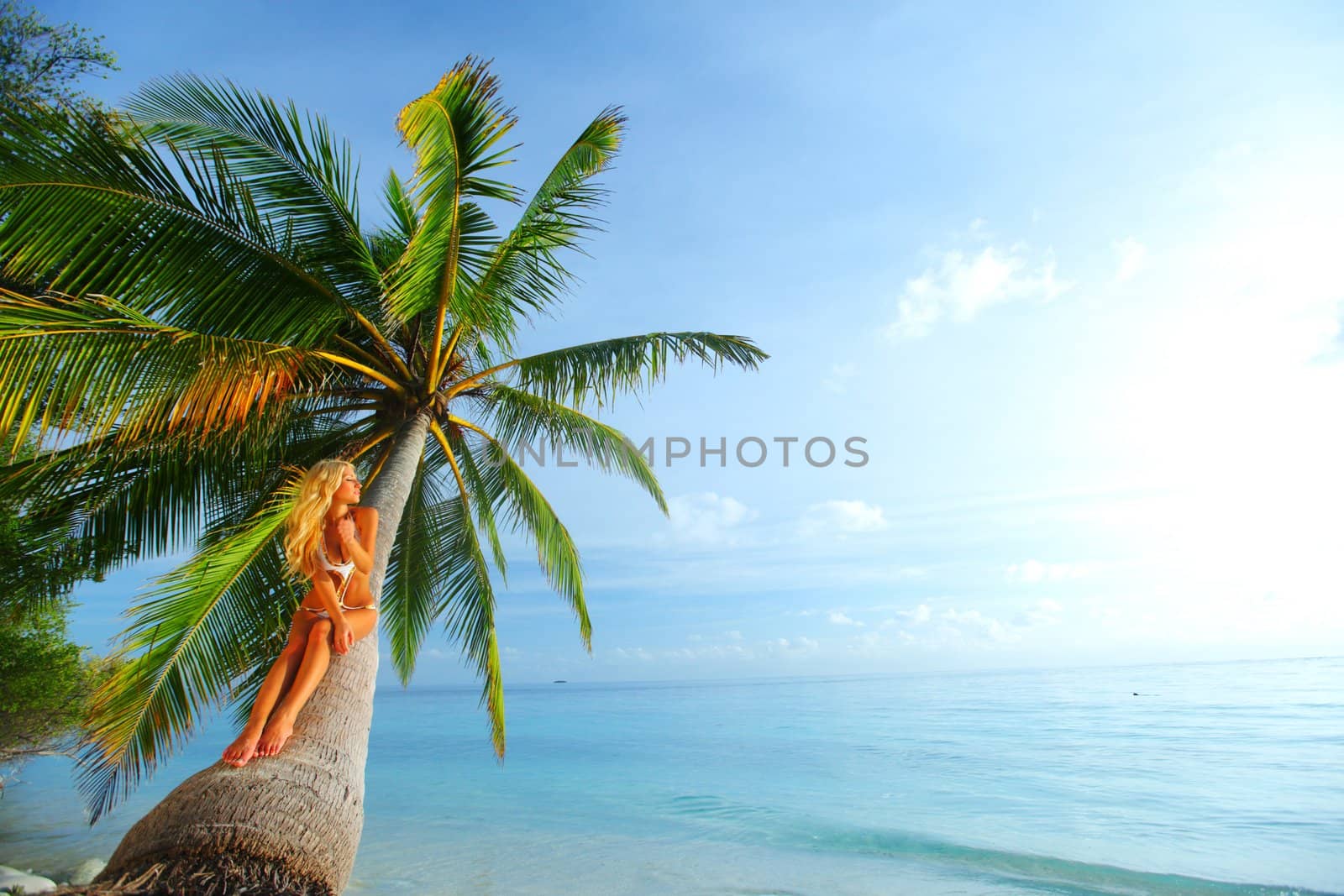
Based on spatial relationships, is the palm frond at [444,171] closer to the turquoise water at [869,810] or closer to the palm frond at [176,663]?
the palm frond at [176,663]

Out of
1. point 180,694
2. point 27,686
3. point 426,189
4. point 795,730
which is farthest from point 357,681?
point 795,730

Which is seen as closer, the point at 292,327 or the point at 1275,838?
the point at 292,327

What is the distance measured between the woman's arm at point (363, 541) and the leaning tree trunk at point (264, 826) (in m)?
0.70

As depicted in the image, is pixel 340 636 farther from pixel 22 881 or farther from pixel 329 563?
pixel 22 881

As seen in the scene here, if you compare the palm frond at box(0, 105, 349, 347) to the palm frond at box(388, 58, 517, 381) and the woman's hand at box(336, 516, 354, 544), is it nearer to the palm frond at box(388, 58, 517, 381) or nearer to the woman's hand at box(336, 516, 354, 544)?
the palm frond at box(388, 58, 517, 381)

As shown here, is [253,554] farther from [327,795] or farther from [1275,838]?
[1275,838]

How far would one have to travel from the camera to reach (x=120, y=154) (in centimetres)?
581

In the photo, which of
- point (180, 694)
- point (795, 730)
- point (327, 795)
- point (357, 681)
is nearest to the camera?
point (327, 795)

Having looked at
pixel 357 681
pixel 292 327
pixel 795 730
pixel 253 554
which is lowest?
pixel 795 730

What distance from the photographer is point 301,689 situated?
3863 millimetres

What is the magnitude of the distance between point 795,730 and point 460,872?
76.6ft

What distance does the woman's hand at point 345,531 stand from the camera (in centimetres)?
426

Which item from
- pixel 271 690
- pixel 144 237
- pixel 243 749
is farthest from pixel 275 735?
pixel 144 237

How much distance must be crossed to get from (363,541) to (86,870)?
9765 mm
